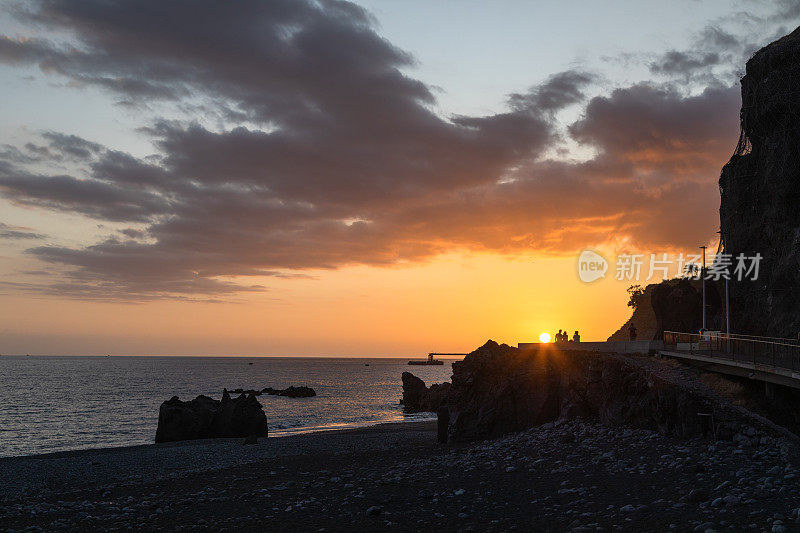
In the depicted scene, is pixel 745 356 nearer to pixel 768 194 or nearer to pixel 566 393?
pixel 566 393

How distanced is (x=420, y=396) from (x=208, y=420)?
43.5 meters

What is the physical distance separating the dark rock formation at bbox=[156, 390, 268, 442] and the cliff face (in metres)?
45.7

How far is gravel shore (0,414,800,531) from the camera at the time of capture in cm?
1627

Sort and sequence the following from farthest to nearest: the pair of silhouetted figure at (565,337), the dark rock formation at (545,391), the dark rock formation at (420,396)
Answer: the dark rock formation at (420,396)
the pair of silhouetted figure at (565,337)
the dark rock formation at (545,391)

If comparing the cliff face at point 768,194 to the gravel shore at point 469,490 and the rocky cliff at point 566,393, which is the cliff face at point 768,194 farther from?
the gravel shore at point 469,490

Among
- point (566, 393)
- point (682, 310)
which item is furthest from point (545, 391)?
point (682, 310)

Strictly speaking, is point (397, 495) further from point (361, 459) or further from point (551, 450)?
point (361, 459)

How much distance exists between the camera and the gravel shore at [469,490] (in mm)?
16266

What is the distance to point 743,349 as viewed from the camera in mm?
32031

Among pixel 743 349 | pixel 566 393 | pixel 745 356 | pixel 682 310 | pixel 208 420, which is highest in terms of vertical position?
pixel 682 310

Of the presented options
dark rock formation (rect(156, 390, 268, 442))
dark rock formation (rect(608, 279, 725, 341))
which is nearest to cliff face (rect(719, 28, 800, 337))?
dark rock formation (rect(608, 279, 725, 341))

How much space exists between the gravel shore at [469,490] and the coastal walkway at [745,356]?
6.86m

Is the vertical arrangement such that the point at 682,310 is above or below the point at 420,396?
above

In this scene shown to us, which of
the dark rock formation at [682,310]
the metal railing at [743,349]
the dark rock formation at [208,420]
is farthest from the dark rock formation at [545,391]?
the dark rock formation at [682,310]
